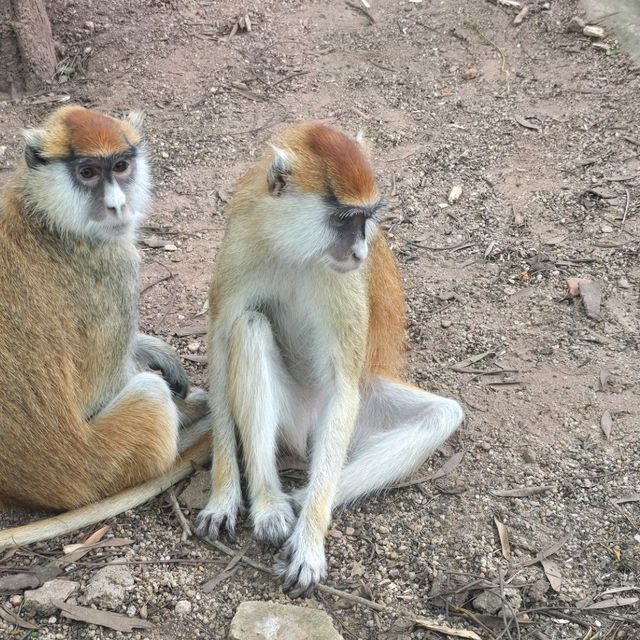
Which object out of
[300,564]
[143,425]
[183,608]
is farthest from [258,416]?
[183,608]

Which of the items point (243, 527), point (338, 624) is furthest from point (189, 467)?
point (338, 624)

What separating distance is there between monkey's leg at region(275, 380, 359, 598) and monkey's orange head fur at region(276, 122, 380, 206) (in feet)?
3.47

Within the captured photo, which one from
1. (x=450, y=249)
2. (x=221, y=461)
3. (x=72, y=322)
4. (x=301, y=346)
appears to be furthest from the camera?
(x=450, y=249)

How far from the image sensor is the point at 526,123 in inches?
310

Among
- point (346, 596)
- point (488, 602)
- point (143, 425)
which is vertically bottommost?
point (346, 596)

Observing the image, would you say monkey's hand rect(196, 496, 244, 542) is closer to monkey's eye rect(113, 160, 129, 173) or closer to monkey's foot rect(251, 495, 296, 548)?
monkey's foot rect(251, 495, 296, 548)

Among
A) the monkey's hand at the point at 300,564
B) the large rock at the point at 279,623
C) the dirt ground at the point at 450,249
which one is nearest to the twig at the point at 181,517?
the dirt ground at the point at 450,249

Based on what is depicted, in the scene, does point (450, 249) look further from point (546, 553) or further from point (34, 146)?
point (34, 146)

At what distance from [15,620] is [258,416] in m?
1.53

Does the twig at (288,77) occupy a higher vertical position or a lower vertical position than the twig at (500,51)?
lower

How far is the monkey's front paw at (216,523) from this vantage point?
4461 millimetres

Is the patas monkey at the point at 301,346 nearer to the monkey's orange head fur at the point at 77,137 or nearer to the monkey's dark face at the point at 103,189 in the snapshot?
the monkey's dark face at the point at 103,189

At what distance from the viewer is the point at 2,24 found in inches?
321

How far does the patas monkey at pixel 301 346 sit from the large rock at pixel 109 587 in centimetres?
49
